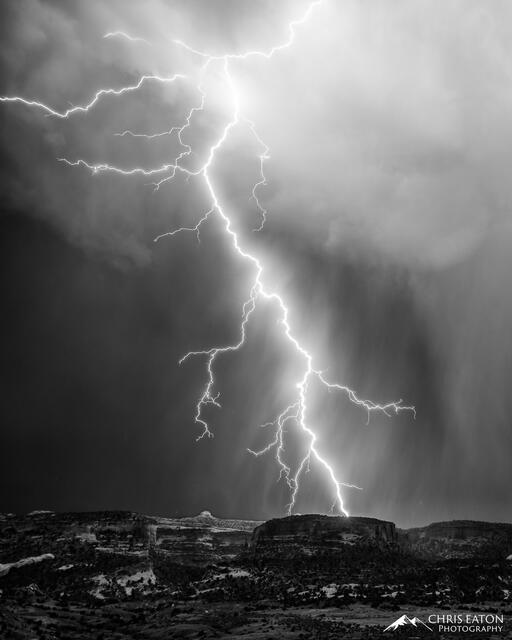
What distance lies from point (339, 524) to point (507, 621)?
48.6m

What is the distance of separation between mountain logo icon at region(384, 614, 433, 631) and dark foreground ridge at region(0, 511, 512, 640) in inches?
16.4

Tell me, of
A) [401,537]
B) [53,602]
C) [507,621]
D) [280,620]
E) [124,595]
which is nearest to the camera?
[507,621]

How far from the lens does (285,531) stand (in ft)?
274

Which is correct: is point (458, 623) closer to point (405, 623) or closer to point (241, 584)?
point (405, 623)

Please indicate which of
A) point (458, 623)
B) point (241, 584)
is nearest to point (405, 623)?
point (458, 623)

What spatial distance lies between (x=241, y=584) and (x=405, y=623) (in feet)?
88.1

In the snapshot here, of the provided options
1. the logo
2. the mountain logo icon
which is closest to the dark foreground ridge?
the mountain logo icon

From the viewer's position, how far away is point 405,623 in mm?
32656

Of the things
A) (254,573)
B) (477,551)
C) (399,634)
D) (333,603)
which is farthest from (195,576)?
(477,551)

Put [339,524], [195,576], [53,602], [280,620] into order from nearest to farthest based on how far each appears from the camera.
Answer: [280,620] → [53,602] → [195,576] → [339,524]

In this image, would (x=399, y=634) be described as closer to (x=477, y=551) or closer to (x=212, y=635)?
(x=212, y=635)

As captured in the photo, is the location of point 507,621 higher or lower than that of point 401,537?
lower

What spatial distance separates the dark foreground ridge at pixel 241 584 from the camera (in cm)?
3616

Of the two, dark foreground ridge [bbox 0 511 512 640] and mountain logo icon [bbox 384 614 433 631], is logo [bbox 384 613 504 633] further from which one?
dark foreground ridge [bbox 0 511 512 640]
